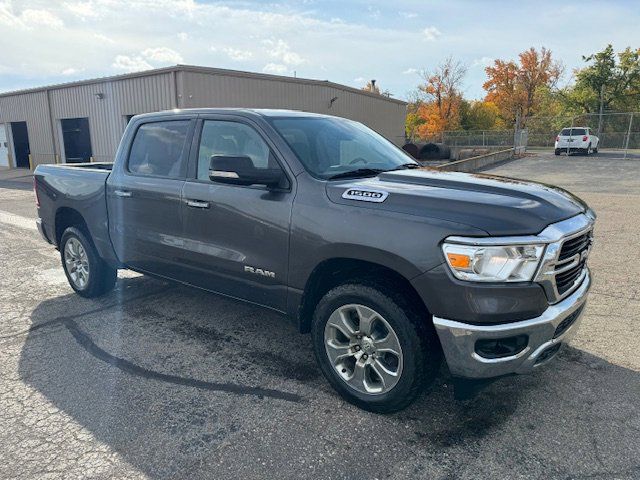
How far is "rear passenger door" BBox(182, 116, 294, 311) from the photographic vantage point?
336 centimetres

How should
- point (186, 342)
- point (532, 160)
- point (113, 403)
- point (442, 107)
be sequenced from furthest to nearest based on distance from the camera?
→ point (442, 107)
point (532, 160)
point (186, 342)
point (113, 403)

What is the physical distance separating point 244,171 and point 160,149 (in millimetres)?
1572

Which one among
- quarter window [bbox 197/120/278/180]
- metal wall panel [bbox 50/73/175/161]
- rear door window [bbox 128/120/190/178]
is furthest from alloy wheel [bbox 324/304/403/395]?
metal wall panel [bbox 50/73/175/161]

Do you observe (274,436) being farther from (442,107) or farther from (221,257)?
(442,107)

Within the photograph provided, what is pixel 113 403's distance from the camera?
319 centimetres

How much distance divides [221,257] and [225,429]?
1308 mm

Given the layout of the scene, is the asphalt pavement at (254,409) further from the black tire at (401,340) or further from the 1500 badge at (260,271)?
the 1500 badge at (260,271)

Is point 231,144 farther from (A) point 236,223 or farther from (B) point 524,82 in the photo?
(B) point 524,82

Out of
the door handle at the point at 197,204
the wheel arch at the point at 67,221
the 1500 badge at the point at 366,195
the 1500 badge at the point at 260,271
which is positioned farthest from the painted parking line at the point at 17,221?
→ the 1500 badge at the point at 366,195

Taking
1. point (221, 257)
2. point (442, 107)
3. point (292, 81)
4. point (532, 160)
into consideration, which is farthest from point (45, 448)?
point (442, 107)

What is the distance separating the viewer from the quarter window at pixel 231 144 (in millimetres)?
3562

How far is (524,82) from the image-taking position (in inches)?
2224

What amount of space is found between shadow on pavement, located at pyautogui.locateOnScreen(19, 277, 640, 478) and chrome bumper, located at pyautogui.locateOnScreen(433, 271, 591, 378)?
1.56 ft

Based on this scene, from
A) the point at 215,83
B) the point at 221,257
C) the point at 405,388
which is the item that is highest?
the point at 215,83
